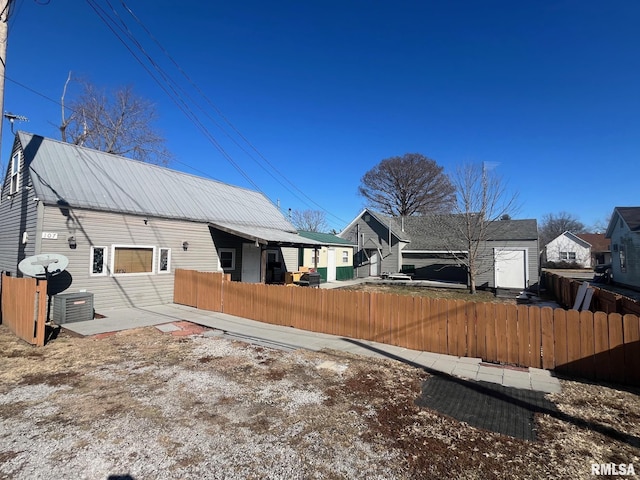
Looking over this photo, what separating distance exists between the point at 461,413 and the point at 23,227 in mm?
13048

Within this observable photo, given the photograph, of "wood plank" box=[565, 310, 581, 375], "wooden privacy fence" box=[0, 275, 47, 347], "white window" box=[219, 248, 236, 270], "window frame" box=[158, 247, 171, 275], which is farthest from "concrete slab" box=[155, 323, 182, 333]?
"wood plank" box=[565, 310, 581, 375]

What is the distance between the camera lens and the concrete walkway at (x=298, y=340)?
5.50 meters

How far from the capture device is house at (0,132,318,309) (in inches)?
397

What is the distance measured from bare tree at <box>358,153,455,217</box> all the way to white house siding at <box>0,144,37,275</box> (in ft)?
110

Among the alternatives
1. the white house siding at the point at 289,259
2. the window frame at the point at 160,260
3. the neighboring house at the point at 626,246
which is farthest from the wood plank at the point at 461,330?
the neighboring house at the point at 626,246

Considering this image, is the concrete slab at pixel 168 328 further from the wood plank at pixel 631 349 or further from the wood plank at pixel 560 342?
the wood plank at pixel 631 349

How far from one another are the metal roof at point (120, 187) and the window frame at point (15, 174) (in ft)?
3.22

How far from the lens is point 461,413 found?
4.08 meters

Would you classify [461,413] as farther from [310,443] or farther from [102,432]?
[102,432]

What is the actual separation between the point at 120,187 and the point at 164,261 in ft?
10.4

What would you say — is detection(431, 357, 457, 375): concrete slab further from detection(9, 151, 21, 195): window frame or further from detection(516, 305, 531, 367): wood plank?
detection(9, 151, 21, 195): window frame

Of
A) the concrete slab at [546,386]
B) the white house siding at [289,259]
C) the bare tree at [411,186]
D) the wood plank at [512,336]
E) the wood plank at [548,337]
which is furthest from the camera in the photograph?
the bare tree at [411,186]

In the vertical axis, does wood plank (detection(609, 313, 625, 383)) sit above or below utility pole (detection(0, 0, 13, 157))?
below

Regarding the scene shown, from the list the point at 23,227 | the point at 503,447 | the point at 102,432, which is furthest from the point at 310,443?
the point at 23,227
